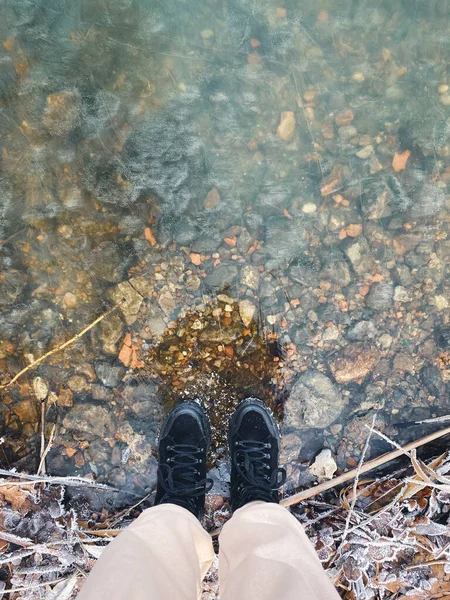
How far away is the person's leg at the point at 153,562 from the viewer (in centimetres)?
103

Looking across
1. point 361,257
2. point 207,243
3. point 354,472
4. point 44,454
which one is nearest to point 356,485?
point 354,472

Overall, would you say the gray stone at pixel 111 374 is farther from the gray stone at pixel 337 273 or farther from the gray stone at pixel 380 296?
the gray stone at pixel 380 296

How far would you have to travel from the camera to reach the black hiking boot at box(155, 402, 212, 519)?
169 cm

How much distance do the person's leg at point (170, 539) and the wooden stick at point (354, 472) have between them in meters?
0.38

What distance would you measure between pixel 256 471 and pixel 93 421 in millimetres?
712

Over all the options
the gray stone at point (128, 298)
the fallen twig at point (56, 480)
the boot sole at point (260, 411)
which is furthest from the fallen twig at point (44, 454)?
the boot sole at point (260, 411)

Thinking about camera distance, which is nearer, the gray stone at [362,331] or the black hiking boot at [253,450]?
the black hiking boot at [253,450]

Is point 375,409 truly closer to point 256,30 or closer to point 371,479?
point 371,479

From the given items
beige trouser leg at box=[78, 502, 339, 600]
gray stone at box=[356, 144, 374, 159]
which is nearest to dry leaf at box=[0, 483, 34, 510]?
beige trouser leg at box=[78, 502, 339, 600]

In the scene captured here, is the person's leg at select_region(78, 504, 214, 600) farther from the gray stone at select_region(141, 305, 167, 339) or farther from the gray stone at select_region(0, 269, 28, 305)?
the gray stone at select_region(0, 269, 28, 305)

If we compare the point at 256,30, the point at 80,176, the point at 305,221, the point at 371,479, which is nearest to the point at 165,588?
the point at 371,479

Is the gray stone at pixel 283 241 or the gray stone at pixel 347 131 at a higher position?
the gray stone at pixel 347 131

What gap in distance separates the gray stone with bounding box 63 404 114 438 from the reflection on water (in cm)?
1

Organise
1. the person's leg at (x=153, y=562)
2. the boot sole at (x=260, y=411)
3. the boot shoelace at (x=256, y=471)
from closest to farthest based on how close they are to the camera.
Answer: the person's leg at (x=153, y=562), the boot shoelace at (x=256, y=471), the boot sole at (x=260, y=411)
